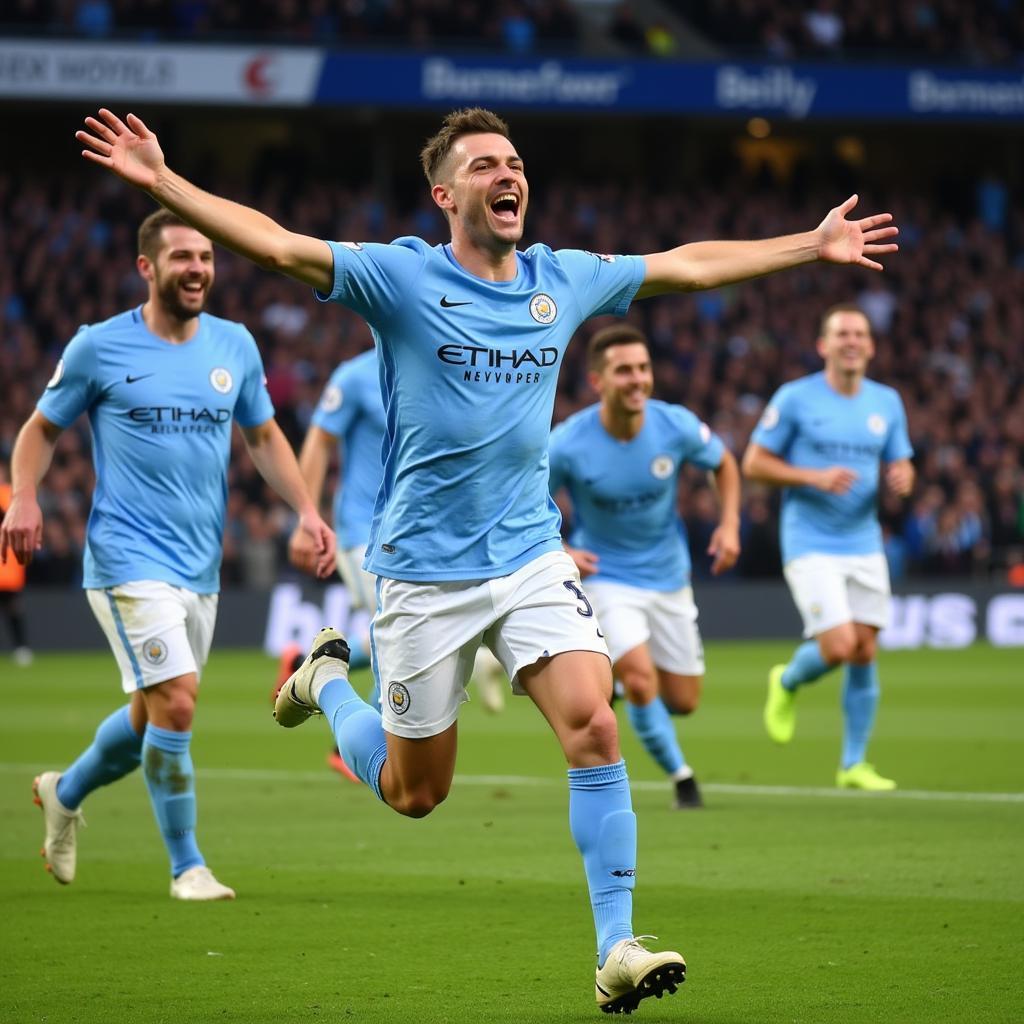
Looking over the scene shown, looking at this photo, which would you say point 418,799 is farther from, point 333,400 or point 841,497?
point 333,400

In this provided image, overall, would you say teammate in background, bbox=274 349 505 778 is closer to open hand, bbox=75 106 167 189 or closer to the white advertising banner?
open hand, bbox=75 106 167 189

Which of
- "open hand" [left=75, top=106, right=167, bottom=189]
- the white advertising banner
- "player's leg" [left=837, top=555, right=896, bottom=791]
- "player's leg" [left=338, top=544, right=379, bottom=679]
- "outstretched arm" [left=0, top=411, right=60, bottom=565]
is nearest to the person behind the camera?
"open hand" [left=75, top=106, right=167, bottom=189]

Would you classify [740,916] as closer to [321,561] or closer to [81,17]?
[321,561]

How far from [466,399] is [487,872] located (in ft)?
10.4

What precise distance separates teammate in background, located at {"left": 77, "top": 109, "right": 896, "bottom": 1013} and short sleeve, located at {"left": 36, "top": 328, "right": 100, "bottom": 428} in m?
2.09

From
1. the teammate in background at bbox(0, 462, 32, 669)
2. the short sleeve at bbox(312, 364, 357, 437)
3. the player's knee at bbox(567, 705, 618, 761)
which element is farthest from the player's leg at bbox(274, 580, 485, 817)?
the teammate in background at bbox(0, 462, 32, 669)

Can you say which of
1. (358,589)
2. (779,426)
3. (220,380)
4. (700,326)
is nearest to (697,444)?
(779,426)

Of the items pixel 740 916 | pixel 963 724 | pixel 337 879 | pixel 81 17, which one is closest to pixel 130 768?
pixel 337 879

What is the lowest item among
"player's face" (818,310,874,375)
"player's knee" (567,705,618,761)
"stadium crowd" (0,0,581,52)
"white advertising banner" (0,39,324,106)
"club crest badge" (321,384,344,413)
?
"player's knee" (567,705,618,761)

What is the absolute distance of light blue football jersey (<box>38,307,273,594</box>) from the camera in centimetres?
788

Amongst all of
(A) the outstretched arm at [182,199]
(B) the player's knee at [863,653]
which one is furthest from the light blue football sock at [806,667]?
(A) the outstretched arm at [182,199]

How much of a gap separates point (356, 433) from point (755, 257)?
620 centimetres

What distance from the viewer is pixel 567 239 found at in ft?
110

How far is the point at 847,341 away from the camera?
11586mm
